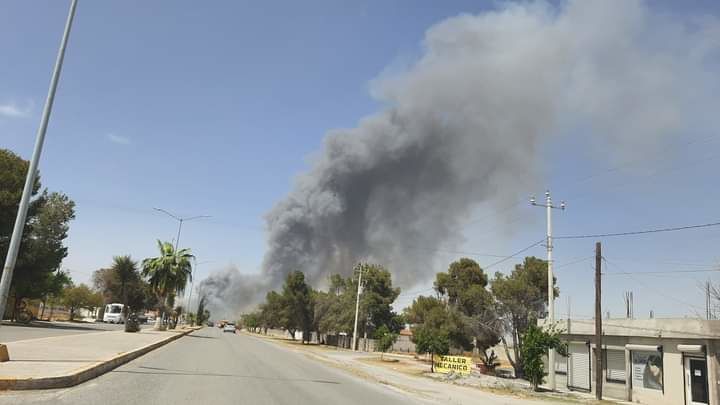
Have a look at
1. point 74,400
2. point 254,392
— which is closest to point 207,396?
point 254,392

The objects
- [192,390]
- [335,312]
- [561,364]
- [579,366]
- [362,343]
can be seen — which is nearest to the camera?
[192,390]

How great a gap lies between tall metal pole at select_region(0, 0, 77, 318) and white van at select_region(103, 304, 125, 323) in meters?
A: 68.0

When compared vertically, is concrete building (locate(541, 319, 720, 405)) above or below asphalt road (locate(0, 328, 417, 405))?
above

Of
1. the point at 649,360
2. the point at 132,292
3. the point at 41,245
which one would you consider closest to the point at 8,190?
the point at 41,245

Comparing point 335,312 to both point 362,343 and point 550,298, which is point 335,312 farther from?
point 550,298

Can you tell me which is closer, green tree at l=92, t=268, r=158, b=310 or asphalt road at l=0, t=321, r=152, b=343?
asphalt road at l=0, t=321, r=152, b=343

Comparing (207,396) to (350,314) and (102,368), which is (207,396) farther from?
(350,314)

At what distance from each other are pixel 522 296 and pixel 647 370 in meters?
17.0

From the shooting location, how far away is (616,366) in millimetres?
24578

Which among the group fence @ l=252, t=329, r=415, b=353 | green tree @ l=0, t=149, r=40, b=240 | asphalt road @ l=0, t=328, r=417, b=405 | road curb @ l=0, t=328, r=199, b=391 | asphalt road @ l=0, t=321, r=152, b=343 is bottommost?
fence @ l=252, t=329, r=415, b=353

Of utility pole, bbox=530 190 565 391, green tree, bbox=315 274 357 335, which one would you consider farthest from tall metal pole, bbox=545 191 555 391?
green tree, bbox=315 274 357 335

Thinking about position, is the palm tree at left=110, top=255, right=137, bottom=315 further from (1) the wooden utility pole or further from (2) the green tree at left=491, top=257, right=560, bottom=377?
(1) the wooden utility pole

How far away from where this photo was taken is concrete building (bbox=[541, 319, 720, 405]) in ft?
65.4

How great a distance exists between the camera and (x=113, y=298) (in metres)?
84.4
